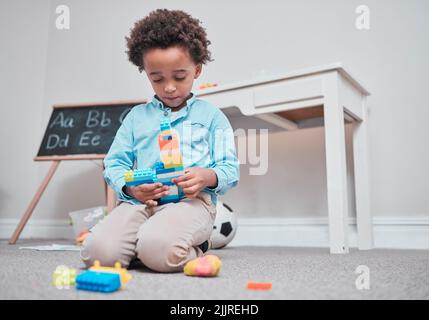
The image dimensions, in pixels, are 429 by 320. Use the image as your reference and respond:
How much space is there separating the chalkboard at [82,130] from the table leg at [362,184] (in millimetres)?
930

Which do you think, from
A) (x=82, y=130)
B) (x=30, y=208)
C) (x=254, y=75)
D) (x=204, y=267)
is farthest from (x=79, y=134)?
(x=204, y=267)

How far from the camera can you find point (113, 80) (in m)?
2.20

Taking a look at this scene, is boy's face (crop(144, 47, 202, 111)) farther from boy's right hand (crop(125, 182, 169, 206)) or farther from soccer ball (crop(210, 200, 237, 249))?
soccer ball (crop(210, 200, 237, 249))

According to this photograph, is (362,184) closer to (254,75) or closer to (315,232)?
(315,232)

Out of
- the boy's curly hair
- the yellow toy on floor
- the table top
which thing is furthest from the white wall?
the yellow toy on floor

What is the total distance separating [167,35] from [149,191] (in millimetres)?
335

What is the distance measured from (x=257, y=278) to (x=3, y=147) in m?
2.02

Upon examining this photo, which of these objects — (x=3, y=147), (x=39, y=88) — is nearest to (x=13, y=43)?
(x=39, y=88)

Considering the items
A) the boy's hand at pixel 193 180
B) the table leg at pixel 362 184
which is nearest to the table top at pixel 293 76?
the table leg at pixel 362 184

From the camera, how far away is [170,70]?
902 millimetres

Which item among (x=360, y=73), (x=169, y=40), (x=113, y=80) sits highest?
(x=113, y=80)

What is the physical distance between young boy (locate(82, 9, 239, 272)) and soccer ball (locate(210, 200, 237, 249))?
43cm

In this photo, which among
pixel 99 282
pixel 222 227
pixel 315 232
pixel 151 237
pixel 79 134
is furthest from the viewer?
pixel 79 134
